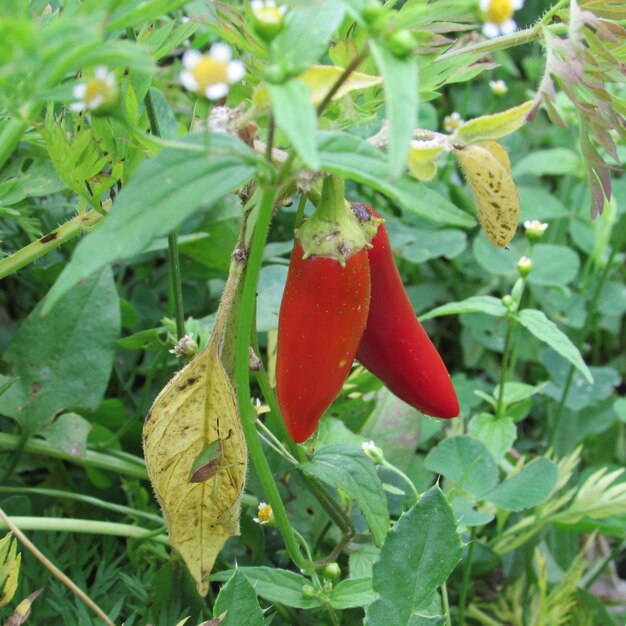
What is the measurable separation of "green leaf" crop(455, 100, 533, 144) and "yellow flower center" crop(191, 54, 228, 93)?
0.73ft

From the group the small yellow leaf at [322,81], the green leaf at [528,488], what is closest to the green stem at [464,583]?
the green leaf at [528,488]

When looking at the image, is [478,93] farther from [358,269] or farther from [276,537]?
[358,269]

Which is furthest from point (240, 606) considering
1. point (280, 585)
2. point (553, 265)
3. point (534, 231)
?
point (553, 265)

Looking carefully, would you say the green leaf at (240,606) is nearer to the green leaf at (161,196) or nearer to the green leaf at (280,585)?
the green leaf at (280,585)

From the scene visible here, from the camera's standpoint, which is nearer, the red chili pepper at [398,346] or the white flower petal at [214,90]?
the white flower petal at [214,90]

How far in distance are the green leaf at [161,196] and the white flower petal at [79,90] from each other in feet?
0.16

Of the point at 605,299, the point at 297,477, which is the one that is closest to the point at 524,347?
the point at 605,299

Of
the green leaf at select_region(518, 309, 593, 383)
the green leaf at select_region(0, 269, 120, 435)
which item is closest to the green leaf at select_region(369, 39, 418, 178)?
the green leaf at select_region(518, 309, 593, 383)

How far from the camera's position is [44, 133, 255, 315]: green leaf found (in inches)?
18.1

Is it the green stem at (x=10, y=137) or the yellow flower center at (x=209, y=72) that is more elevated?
the yellow flower center at (x=209, y=72)

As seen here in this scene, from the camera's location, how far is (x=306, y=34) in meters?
0.49

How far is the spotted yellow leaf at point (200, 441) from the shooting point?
0.68m

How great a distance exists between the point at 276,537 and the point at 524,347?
0.65 metres

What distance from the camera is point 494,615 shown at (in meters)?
1.12
